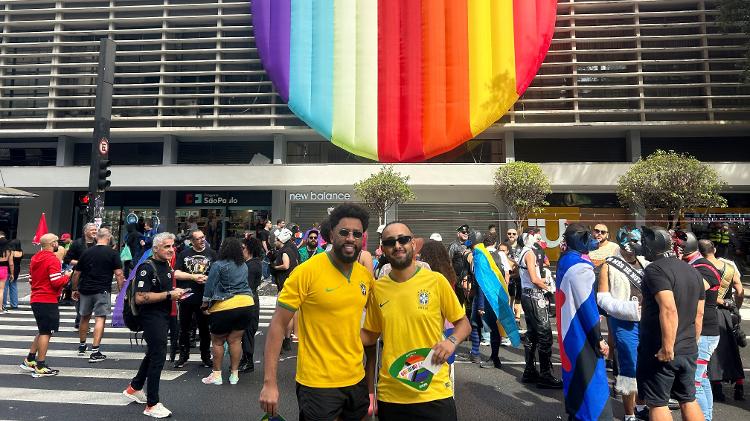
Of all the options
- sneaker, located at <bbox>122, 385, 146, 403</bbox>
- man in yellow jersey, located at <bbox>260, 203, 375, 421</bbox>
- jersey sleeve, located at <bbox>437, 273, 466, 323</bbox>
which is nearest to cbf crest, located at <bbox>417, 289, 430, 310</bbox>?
jersey sleeve, located at <bbox>437, 273, 466, 323</bbox>

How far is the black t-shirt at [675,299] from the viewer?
3.44m

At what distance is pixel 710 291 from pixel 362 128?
18.8 m

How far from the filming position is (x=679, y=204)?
16.5 metres

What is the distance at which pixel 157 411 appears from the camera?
14.4 ft

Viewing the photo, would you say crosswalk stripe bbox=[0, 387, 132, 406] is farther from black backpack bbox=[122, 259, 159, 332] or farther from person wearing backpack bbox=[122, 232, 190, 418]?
black backpack bbox=[122, 259, 159, 332]

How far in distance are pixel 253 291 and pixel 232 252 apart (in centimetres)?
113

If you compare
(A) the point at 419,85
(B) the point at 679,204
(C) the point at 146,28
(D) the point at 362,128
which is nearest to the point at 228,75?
(C) the point at 146,28

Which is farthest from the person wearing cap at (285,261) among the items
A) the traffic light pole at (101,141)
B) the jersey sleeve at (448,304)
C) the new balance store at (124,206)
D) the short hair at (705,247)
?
the new balance store at (124,206)

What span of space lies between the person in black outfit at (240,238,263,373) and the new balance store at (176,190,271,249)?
18.8 metres

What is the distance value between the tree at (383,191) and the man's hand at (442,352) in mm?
17070

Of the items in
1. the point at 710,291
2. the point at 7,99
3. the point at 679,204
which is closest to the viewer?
the point at 710,291

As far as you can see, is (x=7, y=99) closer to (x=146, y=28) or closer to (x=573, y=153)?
(x=146, y=28)

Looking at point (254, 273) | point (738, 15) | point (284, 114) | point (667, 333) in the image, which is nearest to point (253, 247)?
point (254, 273)

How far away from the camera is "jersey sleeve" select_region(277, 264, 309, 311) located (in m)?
2.60
